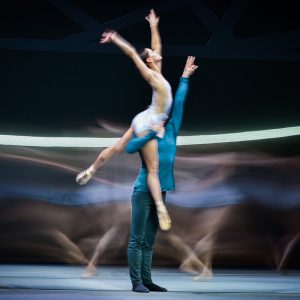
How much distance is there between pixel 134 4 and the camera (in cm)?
647

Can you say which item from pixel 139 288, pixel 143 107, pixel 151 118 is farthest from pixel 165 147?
pixel 143 107

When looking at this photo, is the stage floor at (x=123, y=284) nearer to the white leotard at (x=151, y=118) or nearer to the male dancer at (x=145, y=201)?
the male dancer at (x=145, y=201)

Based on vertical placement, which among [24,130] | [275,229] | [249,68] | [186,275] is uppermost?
[249,68]

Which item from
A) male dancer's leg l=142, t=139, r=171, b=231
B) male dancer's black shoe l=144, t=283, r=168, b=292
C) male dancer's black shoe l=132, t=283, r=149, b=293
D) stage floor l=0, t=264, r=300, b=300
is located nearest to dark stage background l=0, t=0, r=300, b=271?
stage floor l=0, t=264, r=300, b=300

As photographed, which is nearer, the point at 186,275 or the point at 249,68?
the point at 186,275

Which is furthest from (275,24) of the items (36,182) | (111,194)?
(36,182)

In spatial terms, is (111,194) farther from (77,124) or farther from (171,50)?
(171,50)

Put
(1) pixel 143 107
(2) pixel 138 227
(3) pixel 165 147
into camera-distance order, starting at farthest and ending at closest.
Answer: (1) pixel 143 107
(3) pixel 165 147
(2) pixel 138 227

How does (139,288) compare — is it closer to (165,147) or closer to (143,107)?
(165,147)

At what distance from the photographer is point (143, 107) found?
6.53 meters

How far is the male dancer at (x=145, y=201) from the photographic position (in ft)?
12.6

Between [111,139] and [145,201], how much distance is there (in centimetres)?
280

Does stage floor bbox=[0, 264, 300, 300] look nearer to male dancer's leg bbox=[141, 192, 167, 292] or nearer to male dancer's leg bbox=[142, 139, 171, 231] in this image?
male dancer's leg bbox=[141, 192, 167, 292]

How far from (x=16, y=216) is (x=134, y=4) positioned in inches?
101
